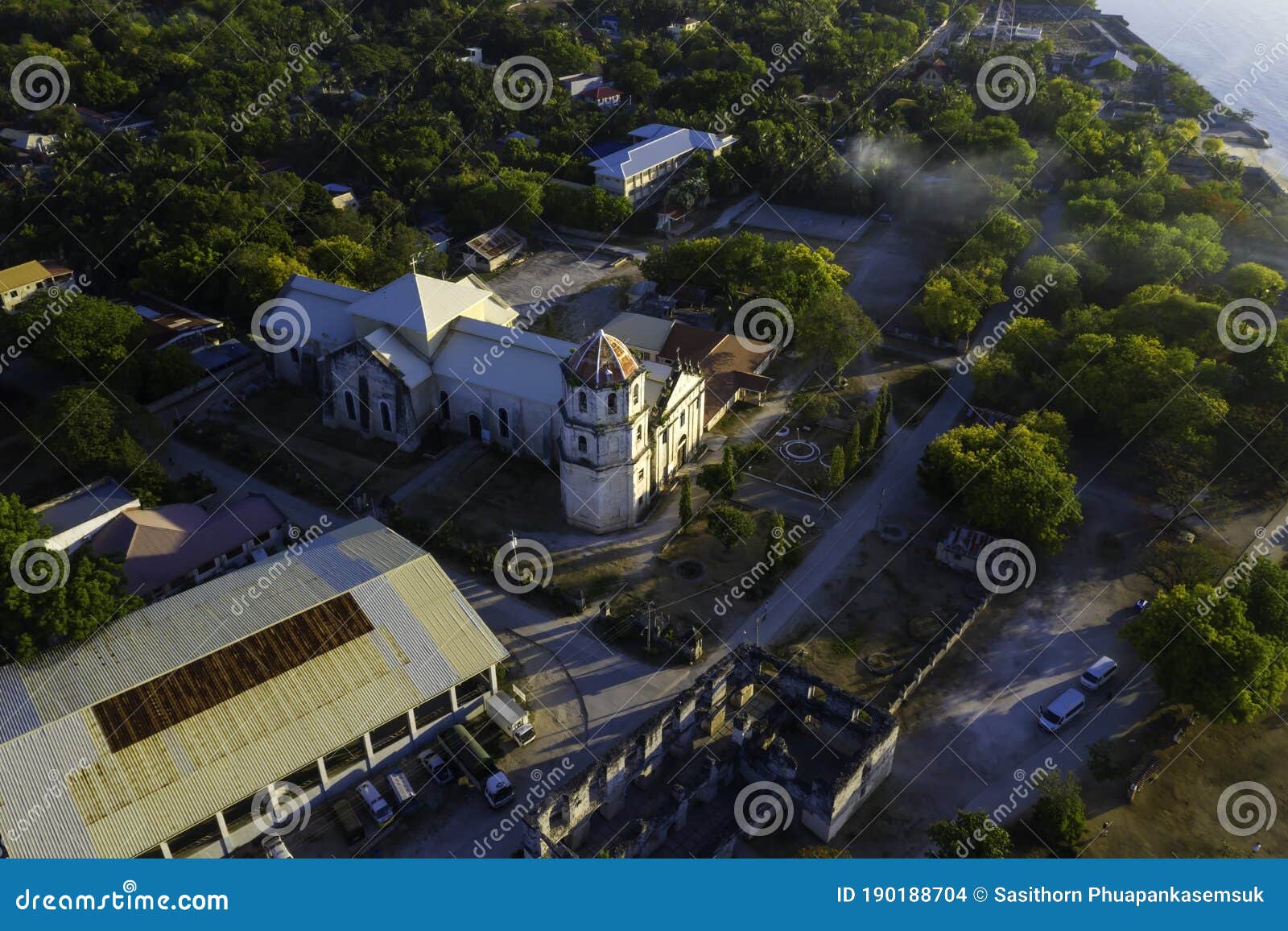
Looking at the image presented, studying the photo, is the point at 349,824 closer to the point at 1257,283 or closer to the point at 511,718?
the point at 511,718

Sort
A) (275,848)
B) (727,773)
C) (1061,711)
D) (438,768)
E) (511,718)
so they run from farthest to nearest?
(1061,711), (511,718), (438,768), (727,773), (275,848)

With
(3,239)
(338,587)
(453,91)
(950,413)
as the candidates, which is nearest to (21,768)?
(338,587)

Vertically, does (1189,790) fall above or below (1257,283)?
below

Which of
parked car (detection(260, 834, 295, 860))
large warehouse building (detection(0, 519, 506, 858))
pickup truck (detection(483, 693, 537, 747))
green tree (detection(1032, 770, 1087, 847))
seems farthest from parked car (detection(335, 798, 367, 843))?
green tree (detection(1032, 770, 1087, 847))

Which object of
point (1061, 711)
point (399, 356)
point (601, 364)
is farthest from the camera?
point (399, 356)

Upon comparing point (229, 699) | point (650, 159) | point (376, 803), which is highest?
point (650, 159)

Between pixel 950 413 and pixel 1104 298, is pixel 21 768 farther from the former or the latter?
pixel 1104 298

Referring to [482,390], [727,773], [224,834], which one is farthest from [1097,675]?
[224,834]
